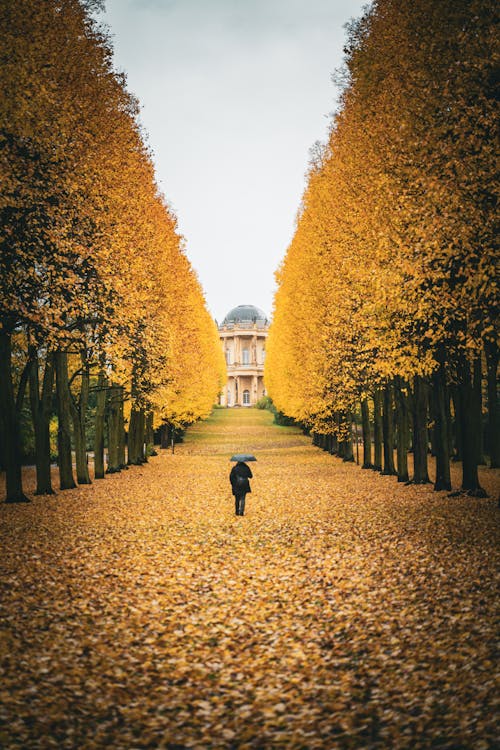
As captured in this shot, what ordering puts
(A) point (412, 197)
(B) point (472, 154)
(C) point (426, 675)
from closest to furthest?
(C) point (426, 675) → (B) point (472, 154) → (A) point (412, 197)

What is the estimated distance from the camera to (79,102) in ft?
55.5

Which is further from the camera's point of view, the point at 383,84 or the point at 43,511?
the point at 383,84

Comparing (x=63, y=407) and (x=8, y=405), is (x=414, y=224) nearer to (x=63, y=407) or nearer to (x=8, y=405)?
(x=8, y=405)

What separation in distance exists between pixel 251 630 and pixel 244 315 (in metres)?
143

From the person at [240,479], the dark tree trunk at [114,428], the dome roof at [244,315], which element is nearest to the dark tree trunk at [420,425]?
the person at [240,479]

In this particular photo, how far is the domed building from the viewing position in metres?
132

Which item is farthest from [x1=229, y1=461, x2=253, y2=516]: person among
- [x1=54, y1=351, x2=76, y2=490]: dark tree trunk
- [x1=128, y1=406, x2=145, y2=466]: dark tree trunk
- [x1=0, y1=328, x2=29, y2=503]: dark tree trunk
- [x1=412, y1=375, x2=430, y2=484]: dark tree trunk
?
[x1=128, y1=406, x2=145, y2=466]: dark tree trunk

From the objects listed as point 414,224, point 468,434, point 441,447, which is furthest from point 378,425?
point 414,224

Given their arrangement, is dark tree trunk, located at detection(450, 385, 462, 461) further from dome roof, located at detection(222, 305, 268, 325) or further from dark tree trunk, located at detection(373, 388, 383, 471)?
dome roof, located at detection(222, 305, 268, 325)

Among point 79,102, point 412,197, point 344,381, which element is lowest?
point 344,381

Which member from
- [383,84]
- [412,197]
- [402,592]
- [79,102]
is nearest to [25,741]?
[402,592]

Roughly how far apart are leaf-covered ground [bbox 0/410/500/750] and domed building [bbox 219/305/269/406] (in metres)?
116

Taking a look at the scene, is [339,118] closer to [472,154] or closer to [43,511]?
[472,154]

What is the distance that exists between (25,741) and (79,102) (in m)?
15.7
